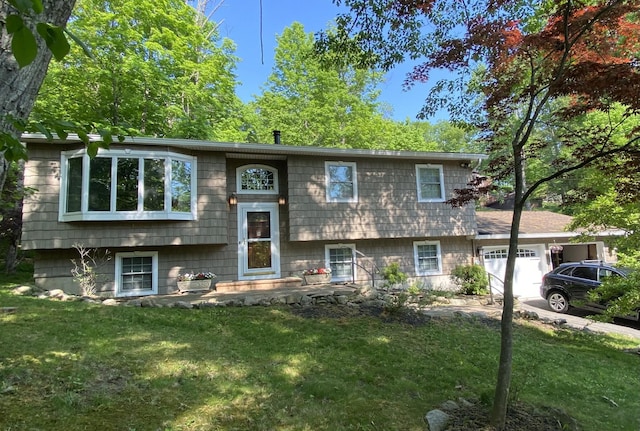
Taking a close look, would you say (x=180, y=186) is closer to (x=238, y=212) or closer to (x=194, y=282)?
(x=238, y=212)

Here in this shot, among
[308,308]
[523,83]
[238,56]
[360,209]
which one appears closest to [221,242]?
[308,308]

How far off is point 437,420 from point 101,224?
8.51 metres

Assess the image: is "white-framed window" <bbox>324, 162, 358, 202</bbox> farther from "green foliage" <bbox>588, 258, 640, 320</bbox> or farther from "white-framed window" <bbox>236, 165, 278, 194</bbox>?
"green foliage" <bbox>588, 258, 640, 320</bbox>

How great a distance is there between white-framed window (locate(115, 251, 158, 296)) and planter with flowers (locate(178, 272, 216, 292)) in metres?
0.82

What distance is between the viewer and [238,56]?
18.4 meters

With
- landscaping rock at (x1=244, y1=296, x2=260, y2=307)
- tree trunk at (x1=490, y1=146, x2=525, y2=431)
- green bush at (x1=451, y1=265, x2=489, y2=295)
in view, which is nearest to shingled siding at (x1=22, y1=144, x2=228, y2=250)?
landscaping rock at (x1=244, y1=296, x2=260, y2=307)

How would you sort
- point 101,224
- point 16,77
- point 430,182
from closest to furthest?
point 16,77
point 101,224
point 430,182

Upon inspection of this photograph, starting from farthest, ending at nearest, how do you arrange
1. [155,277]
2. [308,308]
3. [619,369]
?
[155,277] < [308,308] < [619,369]

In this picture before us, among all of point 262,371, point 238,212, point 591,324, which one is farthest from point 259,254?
point 591,324

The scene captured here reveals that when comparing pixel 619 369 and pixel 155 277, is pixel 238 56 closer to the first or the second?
pixel 155 277

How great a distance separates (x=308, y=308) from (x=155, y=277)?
4.62 metres

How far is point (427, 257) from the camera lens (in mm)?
12266

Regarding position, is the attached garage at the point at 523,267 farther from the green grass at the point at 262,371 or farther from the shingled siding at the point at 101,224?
the shingled siding at the point at 101,224

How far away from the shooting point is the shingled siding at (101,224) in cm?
842
